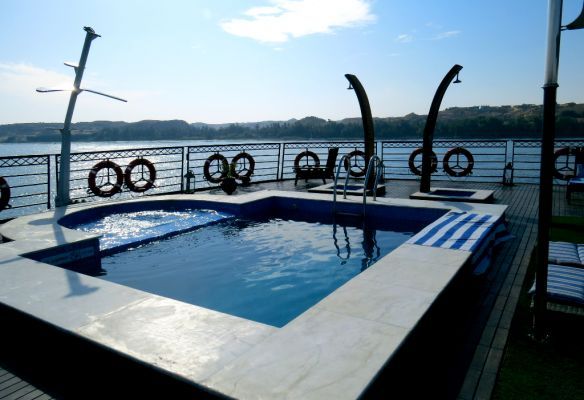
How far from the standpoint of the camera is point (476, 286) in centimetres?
393

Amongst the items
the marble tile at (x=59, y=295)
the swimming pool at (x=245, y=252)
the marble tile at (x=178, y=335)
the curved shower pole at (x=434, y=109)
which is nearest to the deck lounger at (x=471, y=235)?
the swimming pool at (x=245, y=252)

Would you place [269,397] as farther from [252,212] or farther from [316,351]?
[252,212]

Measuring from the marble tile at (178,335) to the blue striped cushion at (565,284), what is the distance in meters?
2.11

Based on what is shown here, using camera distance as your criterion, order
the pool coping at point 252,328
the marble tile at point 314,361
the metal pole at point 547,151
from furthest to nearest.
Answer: the metal pole at point 547,151 → the pool coping at point 252,328 → the marble tile at point 314,361

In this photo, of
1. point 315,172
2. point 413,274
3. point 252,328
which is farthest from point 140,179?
point 252,328

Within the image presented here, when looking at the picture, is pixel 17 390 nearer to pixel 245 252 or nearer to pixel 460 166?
pixel 245 252

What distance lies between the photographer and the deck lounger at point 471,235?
4254mm

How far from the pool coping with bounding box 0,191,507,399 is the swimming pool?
3.33ft

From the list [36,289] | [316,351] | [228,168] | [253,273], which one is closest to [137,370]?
[316,351]

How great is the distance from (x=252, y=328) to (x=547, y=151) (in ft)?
7.33

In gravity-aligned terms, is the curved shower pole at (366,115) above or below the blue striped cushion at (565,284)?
above

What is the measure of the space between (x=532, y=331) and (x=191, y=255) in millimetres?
3823

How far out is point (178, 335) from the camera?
2447 millimetres

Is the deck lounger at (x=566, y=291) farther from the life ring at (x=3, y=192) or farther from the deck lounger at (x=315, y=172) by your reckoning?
the deck lounger at (x=315, y=172)
